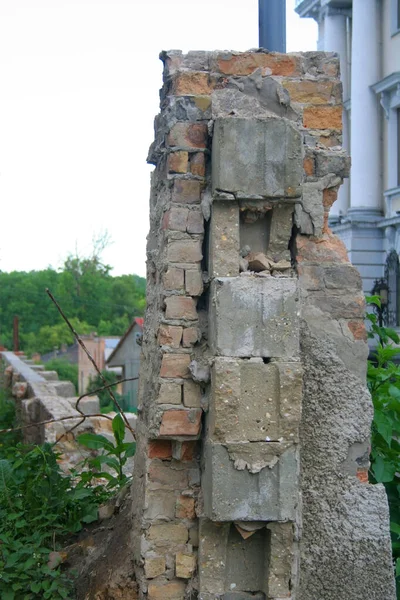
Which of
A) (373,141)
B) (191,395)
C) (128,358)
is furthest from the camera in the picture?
(128,358)

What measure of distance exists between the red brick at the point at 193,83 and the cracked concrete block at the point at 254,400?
1.17 m

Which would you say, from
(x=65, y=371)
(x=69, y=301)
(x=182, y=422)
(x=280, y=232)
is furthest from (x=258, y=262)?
(x=69, y=301)

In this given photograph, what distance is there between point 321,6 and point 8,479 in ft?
69.3

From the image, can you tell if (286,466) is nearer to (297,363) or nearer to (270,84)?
(297,363)

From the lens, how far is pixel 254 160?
11.6 ft

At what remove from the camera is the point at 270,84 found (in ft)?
12.3

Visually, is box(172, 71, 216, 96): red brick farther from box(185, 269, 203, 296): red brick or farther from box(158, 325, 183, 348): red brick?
box(158, 325, 183, 348): red brick

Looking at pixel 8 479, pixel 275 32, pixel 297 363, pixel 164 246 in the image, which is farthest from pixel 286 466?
pixel 275 32

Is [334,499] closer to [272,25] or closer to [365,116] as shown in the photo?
[272,25]

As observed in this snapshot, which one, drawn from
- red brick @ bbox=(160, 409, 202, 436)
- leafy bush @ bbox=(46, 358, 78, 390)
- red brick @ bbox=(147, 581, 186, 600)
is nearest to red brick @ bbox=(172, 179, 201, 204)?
red brick @ bbox=(160, 409, 202, 436)

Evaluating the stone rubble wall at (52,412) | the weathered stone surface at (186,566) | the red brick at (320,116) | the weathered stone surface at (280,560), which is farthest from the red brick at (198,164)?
the stone rubble wall at (52,412)

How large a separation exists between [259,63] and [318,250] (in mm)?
850

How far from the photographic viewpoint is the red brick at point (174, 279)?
12.0ft

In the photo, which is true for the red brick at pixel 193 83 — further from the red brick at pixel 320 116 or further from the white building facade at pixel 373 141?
the white building facade at pixel 373 141
